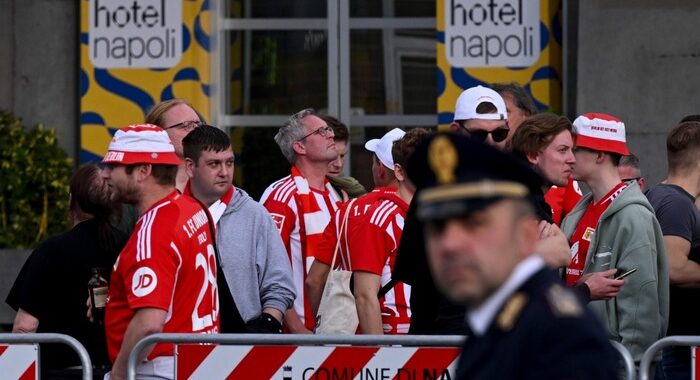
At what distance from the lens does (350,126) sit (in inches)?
488

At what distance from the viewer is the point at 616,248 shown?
19.9 feet

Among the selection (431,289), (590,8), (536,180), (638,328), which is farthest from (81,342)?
(590,8)

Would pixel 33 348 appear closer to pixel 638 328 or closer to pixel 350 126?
pixel 638 328

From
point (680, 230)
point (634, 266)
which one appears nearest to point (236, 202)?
point (634, 266)

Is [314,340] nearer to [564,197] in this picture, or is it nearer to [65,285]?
[65,285]

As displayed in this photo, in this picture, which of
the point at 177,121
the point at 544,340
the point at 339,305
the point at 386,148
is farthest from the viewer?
the point at 386,148

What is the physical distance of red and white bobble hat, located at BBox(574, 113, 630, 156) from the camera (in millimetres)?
6301

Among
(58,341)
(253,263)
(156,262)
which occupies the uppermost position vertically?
(156,262)

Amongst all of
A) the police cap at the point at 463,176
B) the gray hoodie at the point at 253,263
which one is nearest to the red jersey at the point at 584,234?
the gray hoodie at the point at 253,263

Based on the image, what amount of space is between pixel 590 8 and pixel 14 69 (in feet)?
15.6

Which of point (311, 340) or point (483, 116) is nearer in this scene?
point (311, 340)

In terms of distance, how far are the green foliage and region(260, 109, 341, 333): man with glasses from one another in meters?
3.91

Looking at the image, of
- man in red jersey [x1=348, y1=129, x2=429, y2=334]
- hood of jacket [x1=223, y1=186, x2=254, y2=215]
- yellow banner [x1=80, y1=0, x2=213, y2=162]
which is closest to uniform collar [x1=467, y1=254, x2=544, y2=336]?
man in red jersey [x1=348, y1=129, x2=429, y2=334]

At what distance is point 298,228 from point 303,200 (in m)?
0.15
